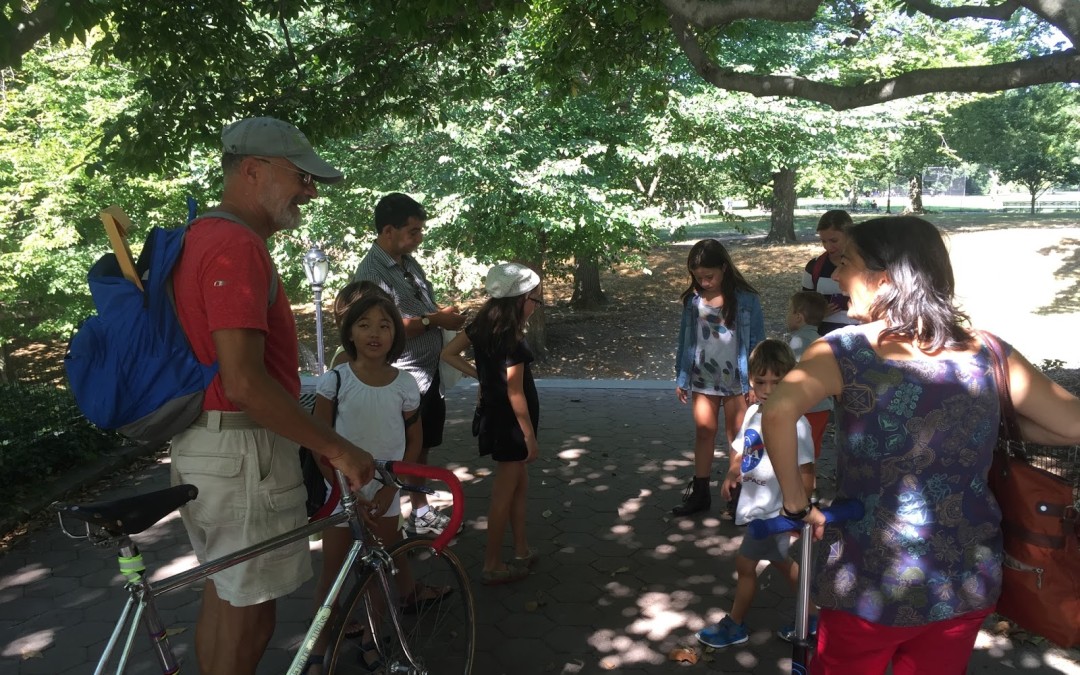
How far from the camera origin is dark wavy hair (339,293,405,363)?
3.54m

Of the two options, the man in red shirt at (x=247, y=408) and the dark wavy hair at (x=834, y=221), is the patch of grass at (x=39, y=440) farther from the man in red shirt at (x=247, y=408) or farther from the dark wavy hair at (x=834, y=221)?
the dark wavy hair at (x=834, y=221)

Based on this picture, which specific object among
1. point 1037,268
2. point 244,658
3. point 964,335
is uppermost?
point 964,335

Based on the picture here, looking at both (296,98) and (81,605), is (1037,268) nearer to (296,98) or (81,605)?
(296,98)

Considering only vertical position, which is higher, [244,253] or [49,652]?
[244,253]

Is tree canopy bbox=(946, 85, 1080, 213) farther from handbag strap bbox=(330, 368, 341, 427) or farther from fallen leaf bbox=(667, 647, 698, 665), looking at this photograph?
handbag strap bbox=(330, 368, 341, 427)

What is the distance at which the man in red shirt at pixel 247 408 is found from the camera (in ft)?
7.01

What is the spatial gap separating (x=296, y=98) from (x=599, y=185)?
5185 millimetres

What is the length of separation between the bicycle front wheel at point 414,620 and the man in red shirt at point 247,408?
0.99ft

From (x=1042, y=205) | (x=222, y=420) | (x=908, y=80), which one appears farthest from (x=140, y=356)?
(x=1042, y=205)

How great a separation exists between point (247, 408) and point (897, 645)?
6.22ft

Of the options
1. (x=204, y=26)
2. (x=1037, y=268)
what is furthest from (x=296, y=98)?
(x=1037, y=268)

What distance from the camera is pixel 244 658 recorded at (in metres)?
2.43

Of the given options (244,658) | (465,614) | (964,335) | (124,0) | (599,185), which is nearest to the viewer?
(964,335)

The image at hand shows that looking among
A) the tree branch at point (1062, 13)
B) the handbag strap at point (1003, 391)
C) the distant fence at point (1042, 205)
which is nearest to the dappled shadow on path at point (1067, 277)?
the tree branch at point (1062, 13)
